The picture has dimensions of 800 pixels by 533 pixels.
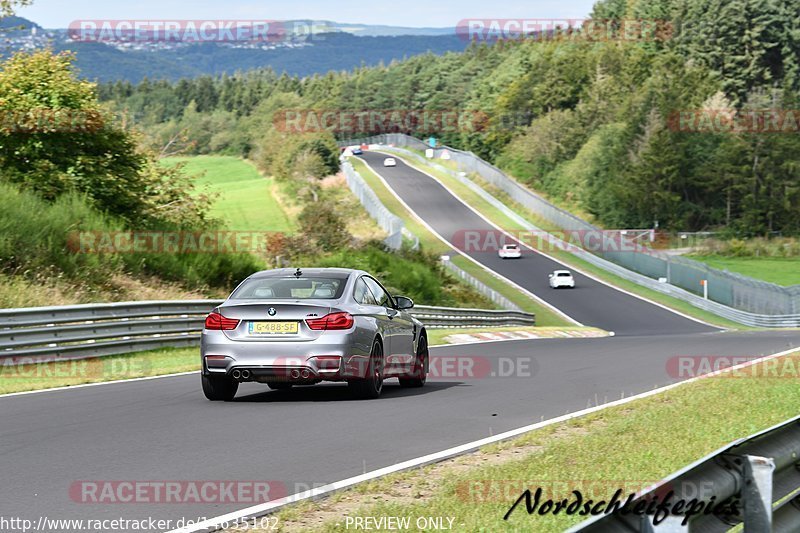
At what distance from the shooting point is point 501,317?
1737 inches

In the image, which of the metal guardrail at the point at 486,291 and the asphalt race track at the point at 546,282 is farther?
the metal guardrail at the point at 486,291

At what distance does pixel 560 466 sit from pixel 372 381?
5.25 m

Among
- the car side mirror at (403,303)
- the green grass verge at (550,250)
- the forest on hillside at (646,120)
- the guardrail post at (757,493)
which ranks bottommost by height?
the green grass verge at (550,250)

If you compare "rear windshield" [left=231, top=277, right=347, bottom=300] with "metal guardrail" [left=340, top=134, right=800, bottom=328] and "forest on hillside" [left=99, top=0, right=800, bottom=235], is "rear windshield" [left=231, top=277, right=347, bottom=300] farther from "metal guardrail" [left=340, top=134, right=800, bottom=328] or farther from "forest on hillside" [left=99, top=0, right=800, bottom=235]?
"forest on hillside" [left=99, top=0, right=800, bottom=235]

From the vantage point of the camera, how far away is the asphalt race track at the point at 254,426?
26.6 ft

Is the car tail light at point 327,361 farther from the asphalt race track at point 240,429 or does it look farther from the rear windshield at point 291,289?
the rear windshield at point 291,289

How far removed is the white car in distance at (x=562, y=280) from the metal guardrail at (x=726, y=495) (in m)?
60.3

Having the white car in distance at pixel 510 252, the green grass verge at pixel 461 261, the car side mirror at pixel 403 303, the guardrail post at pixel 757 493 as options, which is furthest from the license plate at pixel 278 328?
the white car in distance at pixel 510 252

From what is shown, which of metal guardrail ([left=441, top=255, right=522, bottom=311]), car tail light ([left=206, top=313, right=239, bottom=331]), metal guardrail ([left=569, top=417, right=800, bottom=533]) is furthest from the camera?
metal guardrail ([left=441, top=255, right=522, bottom=311])

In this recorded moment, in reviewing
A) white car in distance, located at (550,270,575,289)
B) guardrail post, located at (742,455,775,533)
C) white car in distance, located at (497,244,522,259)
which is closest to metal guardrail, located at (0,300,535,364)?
guardrail post, located at (742,455,775,533)

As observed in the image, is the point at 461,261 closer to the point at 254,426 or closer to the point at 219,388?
the point at 219,388

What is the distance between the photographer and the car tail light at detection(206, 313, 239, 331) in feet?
42.3

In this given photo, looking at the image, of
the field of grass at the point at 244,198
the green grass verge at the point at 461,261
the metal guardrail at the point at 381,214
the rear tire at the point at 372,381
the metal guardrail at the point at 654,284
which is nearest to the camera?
the rear tire at the point at 372,381

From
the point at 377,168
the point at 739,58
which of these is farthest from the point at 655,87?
the point at 377,168
